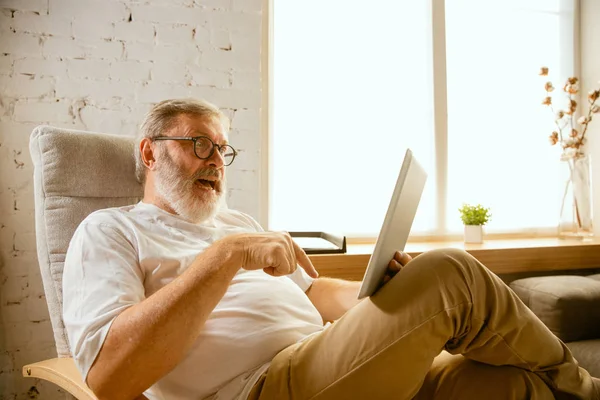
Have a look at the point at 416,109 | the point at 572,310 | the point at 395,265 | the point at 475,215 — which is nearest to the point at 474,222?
the point at 475,215

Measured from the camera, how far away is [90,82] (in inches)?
75.5

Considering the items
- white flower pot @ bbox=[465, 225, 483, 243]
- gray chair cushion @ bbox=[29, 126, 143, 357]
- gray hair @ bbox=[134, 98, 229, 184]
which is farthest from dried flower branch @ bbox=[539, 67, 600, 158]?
gray chair cushion @ bbox=[29, 126, 143, 357]

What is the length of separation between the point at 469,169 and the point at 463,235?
360 mm

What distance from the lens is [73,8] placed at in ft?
6.26

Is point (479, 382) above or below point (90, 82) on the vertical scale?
below

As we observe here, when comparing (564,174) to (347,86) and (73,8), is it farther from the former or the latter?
(73,8)

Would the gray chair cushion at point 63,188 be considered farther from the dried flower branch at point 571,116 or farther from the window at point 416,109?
the dried flower branch at point 571,116

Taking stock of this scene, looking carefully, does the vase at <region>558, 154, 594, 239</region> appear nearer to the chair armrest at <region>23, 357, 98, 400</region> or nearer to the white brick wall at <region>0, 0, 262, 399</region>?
the white brick wall at <region>0, 0, 262, 399</region>

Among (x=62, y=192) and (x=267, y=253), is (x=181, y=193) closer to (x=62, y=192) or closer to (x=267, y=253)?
(x=62, y=192)

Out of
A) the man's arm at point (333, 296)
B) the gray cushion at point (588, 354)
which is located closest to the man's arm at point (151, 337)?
the man's arm at point (333, 296)

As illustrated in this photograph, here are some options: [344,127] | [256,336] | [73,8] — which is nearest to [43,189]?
[256,336]

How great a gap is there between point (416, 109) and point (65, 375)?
2.06 m

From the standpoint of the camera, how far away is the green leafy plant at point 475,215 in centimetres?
246

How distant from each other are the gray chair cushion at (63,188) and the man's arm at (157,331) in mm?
449
